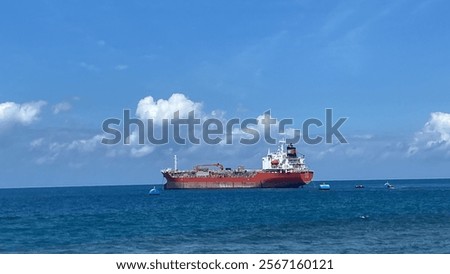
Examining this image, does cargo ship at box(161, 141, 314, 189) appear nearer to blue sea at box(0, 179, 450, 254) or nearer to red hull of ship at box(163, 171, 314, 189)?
red hull of ship at box(163, 171, 314, 189)

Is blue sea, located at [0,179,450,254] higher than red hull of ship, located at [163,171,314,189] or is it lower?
lower

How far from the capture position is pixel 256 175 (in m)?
103

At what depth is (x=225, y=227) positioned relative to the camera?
3691cm

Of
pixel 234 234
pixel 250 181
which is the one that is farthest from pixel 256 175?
pixel 234 234

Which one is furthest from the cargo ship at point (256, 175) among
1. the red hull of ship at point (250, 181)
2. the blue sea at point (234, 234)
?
the blue sea at point (234, 234)

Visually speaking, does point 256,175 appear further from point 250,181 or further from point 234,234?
point 234,234

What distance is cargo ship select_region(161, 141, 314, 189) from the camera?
10069 centimetres

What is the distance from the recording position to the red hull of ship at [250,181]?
330 ft

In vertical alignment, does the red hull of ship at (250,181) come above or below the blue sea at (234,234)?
above

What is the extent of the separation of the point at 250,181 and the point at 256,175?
64.4 inches

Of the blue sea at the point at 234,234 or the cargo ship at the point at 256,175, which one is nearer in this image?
the blue sea at the point at 234,234

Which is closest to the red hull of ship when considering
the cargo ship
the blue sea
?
the cargo ship

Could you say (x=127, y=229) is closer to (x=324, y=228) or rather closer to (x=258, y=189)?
(x=324, y=228)

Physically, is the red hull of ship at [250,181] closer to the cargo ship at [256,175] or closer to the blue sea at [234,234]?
the cargo ship at [256,175]
